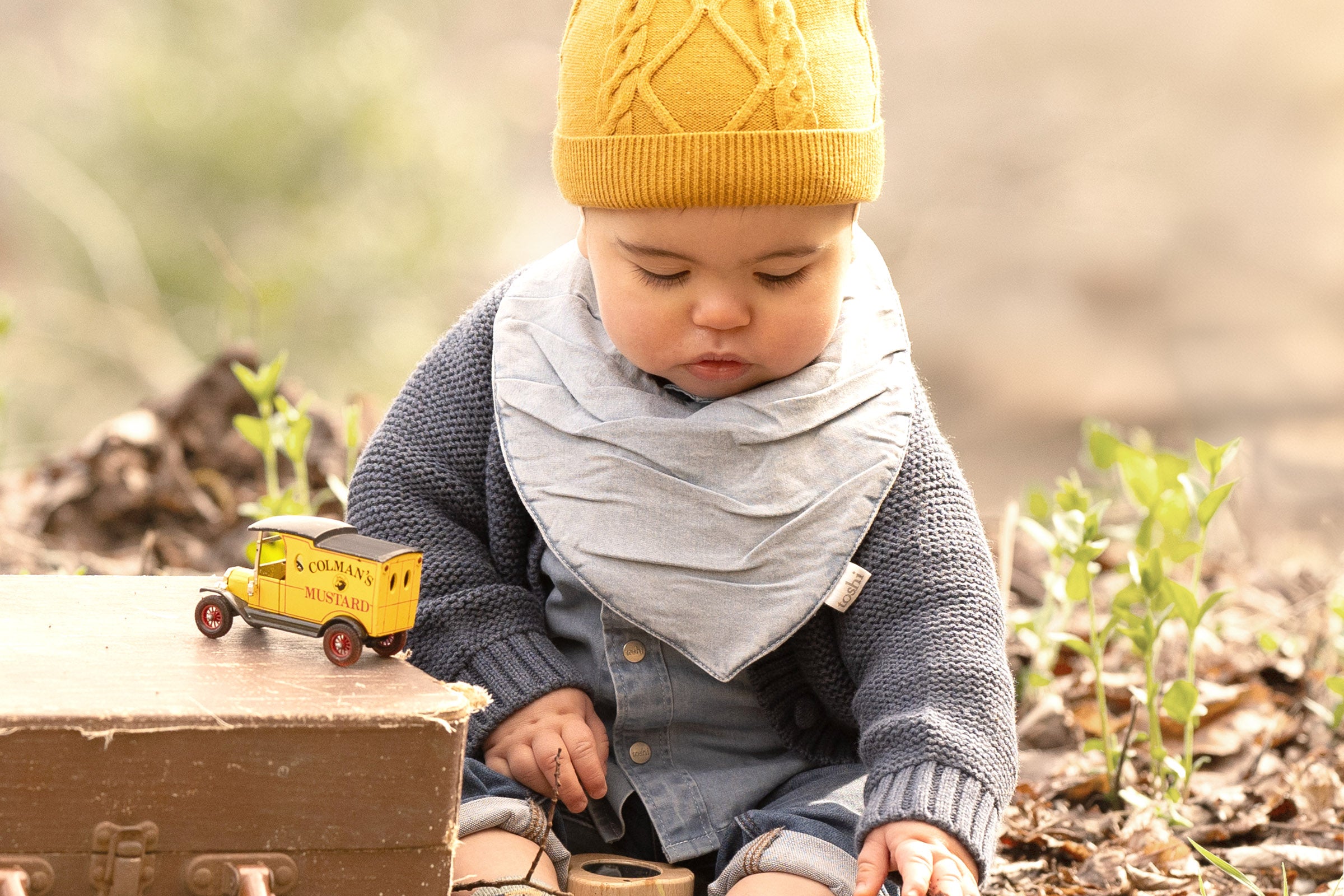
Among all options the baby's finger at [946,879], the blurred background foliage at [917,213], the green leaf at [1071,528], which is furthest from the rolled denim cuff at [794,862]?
the blurred background foliage at [917,213]

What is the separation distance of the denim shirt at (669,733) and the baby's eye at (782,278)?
0.41 meters

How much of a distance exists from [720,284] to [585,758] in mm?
533

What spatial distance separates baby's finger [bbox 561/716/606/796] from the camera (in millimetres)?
1600

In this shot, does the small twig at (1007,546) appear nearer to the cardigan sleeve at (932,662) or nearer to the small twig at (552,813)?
the cardigan sleeve at (932,662)

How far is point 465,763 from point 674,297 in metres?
0.54

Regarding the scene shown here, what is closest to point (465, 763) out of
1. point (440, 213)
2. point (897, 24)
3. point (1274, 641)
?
point (1274, 641)

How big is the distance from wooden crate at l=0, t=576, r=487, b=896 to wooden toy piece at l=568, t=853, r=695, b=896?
0.27 metres

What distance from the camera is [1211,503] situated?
1925mm

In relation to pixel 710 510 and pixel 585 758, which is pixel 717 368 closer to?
pixel 710 510

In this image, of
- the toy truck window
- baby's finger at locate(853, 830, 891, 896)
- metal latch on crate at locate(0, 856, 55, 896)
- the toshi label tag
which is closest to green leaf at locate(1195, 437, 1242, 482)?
the toshi label tag

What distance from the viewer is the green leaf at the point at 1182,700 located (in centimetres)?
194

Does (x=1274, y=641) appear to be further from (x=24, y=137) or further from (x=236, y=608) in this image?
(x=24, y=137)

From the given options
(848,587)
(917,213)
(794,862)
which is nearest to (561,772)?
(794,862)

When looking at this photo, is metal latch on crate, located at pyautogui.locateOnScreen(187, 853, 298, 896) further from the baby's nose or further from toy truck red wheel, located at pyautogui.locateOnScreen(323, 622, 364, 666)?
the baby's nose
